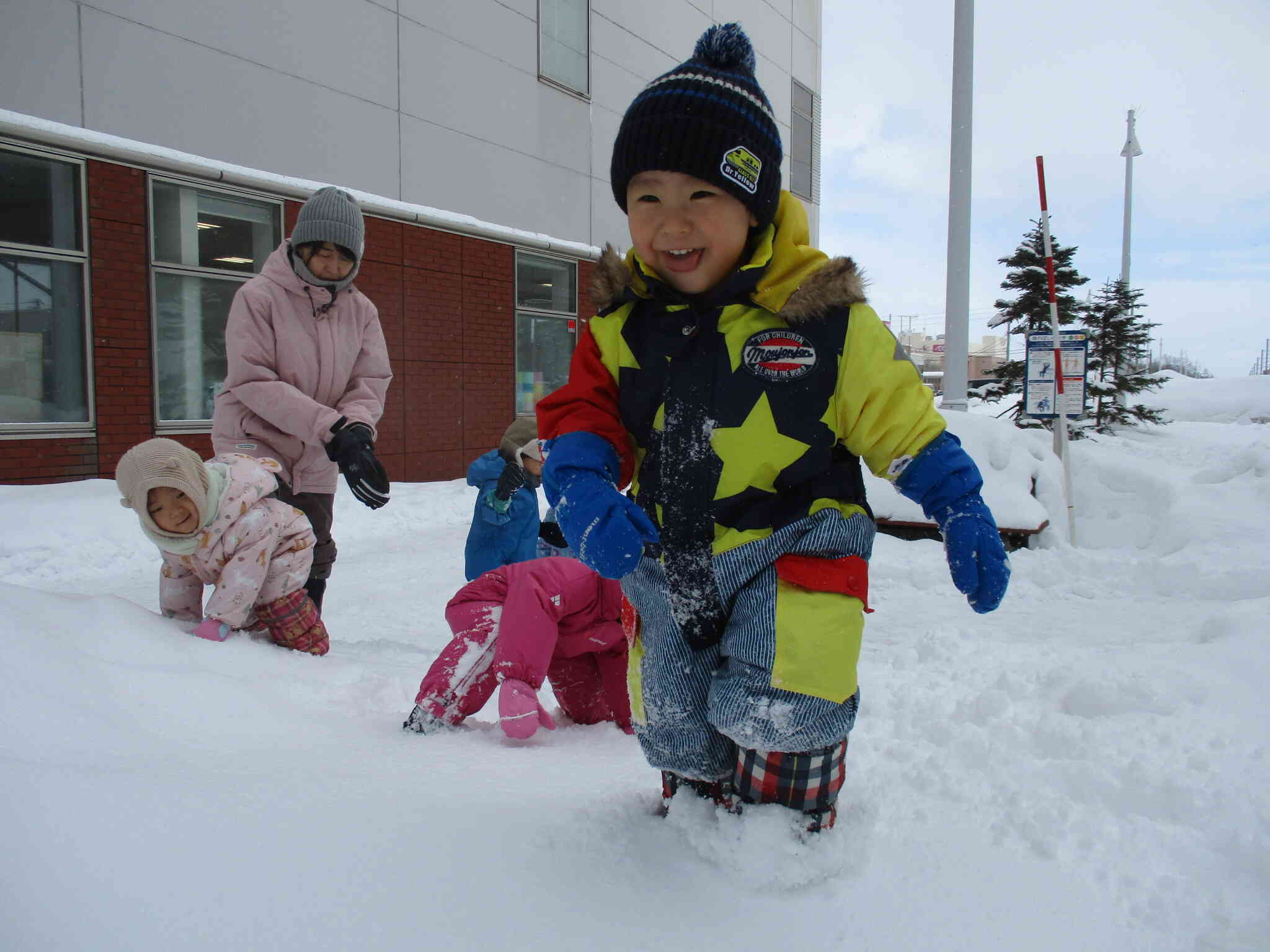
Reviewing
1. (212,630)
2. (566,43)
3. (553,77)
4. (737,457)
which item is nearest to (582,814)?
(737,457)

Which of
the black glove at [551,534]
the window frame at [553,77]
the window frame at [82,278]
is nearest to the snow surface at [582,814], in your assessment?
the black glove at [551,534]

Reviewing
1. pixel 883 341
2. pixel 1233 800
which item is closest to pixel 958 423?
pixel 1233 800

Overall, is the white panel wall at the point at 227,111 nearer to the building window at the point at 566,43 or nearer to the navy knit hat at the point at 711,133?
the building window at the point at 566,43

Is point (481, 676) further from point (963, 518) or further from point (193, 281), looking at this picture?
point (193, 281)

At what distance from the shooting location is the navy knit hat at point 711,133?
1.54m

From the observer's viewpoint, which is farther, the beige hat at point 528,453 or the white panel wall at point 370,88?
the white panel wall at point 370,88

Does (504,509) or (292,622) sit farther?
(504,509)

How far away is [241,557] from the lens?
9.91 ft

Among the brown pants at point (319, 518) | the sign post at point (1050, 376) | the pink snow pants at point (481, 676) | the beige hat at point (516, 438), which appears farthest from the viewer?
the sign post at point (1050, 376)

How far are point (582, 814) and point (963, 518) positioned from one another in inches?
36.6

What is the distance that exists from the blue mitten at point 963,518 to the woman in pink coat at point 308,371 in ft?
6.99

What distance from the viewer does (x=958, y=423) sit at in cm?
691

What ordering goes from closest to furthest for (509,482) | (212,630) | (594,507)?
(594,507)
(212,630)
(509,482)

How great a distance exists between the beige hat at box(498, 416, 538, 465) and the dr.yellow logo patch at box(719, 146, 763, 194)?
9.29 feet
